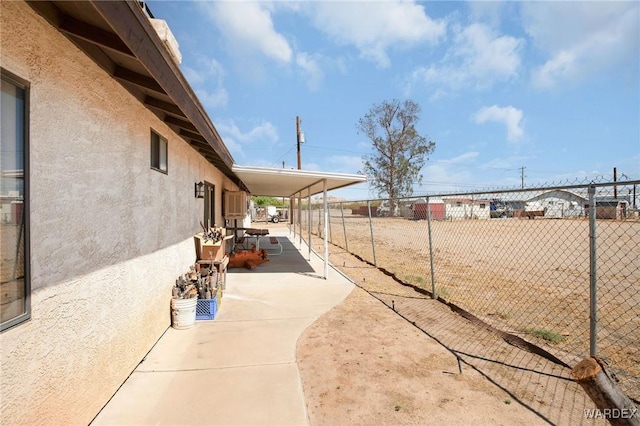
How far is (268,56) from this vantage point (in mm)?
17172

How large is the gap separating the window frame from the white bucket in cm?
178

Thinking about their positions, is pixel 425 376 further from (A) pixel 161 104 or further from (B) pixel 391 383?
(A) pixel 161 104

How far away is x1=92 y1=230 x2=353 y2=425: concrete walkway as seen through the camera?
8.46 ft

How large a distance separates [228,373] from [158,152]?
2.74 metres

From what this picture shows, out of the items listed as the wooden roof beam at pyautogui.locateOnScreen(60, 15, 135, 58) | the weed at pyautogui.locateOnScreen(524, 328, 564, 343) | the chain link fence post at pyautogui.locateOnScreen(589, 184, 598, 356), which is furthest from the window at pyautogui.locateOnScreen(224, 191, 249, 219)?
the chain link fence post at pyautogui.locateOnScreen(589, 184, 598, 356)

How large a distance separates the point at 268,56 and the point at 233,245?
36.2 ft

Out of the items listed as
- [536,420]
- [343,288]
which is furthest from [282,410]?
[343,288]

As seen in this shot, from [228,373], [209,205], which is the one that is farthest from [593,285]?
[209,205]

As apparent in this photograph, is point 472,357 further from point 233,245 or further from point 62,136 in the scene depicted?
point 233,245

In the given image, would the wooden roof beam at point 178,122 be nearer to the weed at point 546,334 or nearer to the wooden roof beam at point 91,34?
the wooden roof beam at point 91,34

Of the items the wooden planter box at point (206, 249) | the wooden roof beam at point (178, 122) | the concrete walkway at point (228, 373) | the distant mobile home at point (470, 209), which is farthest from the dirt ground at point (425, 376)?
the distant mobile home at point (470, 209)

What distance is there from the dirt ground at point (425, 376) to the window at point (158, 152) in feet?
9.29

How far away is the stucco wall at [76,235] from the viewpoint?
1775mm

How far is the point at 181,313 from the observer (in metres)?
4.43
